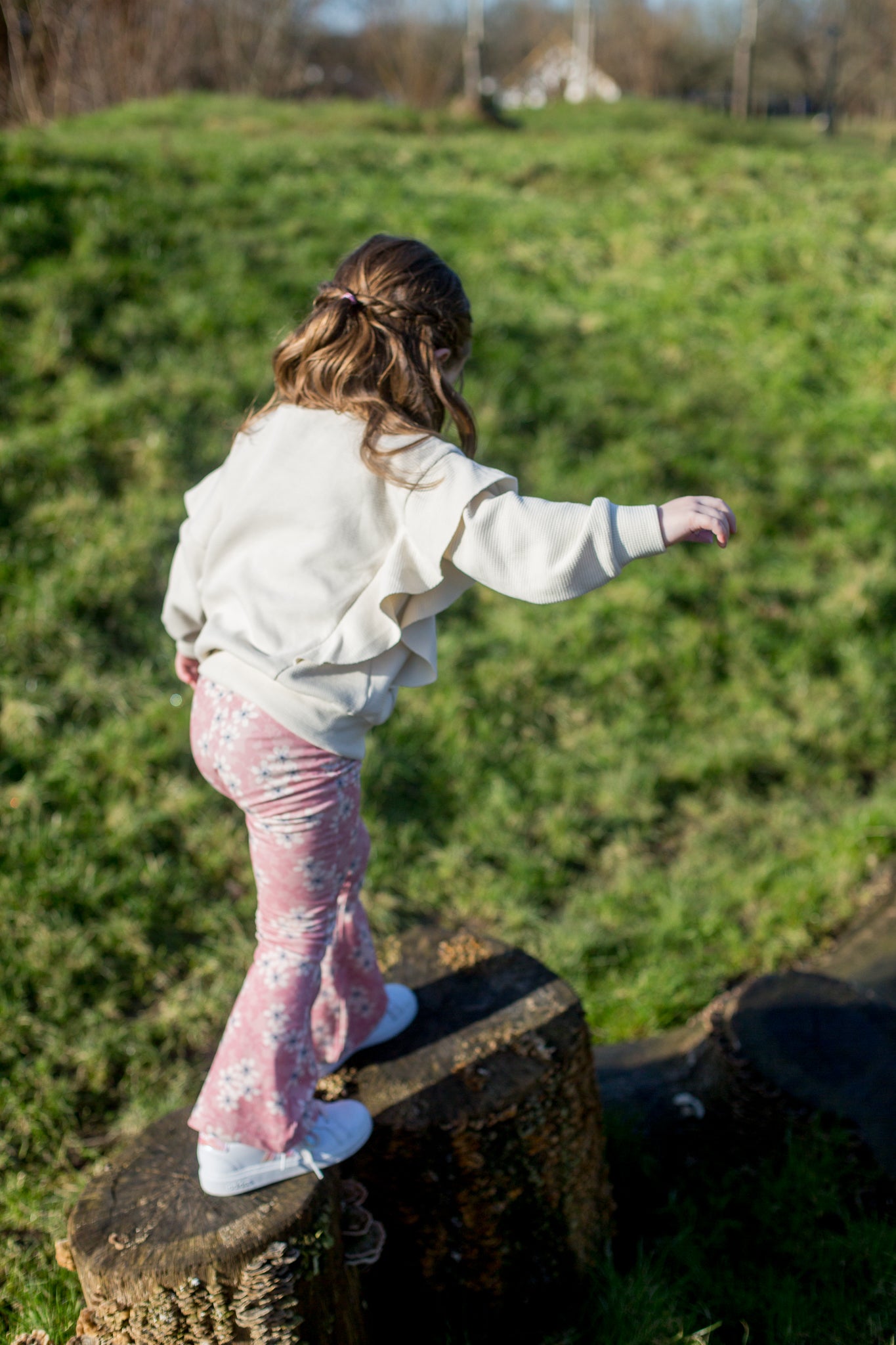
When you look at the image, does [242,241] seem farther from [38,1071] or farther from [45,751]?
[38,1071]

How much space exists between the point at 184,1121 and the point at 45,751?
1.82 m

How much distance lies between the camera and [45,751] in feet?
11.1

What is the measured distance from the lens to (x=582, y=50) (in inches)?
870

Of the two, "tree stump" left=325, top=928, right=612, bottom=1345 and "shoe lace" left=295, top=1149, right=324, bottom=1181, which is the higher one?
"shoe lace" left=295, top=1149, right=324, bottom=1181

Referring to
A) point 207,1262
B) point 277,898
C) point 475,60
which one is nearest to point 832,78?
point 475,60

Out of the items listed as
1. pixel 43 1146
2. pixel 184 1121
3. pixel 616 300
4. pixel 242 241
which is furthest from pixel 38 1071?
pixel 616 300

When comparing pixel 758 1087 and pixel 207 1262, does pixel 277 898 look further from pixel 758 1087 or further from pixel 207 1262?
pixel 758 1087

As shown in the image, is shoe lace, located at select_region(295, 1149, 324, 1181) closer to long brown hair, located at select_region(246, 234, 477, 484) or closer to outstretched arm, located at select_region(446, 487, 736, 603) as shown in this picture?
outstretched arm, located at select_region(446, 487, 736, 603)

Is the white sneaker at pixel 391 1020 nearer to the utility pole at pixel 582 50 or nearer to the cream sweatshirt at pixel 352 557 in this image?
the cream sweatshirt at pixel 352 557

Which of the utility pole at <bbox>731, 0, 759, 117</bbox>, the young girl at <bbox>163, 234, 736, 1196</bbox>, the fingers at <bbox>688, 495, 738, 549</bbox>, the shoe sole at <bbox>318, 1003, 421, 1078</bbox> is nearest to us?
the fingers at <bbox>688, 495, 738, 549</bbox>

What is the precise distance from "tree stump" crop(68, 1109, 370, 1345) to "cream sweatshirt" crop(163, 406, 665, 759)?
2.43 feet

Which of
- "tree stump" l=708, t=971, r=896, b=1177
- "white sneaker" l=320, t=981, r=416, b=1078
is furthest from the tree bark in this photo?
"tree stump" l=708, t=971, r=896, b=1177

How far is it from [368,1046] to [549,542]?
3.65 ft

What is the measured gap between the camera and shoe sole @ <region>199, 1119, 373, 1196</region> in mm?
1655
